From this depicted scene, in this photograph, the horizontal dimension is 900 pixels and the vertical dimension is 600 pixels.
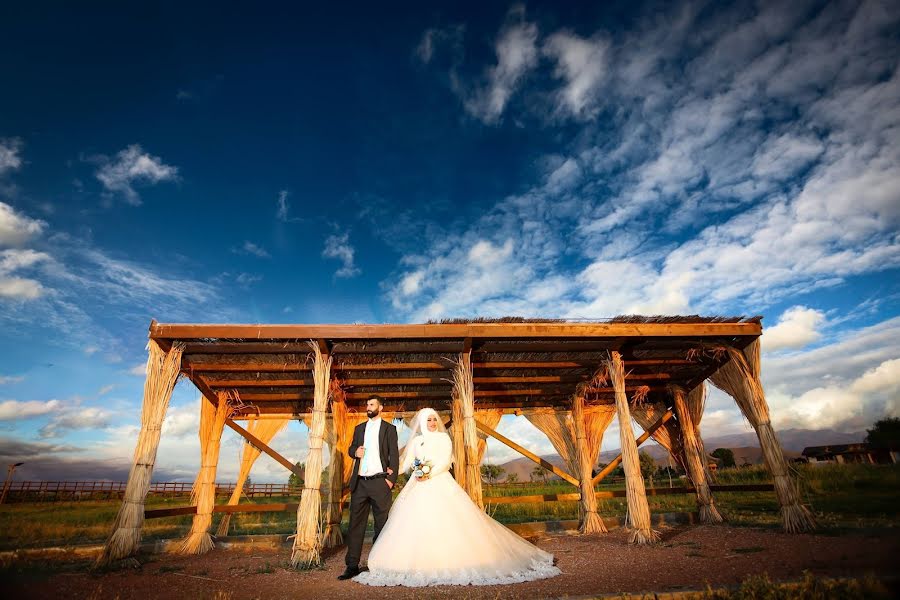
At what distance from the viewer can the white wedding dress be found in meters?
3.34

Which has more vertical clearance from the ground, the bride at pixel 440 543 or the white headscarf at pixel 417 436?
the white headscarf at pixel 417 436

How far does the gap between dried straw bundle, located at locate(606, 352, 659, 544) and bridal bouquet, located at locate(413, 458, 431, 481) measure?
2595 millimetres

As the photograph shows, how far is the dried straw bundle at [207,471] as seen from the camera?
577 centimetres

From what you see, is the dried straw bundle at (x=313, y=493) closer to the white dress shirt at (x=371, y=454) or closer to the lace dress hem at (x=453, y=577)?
the white dress shirt at (x=371, y=454)

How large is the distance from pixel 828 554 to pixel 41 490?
3055 cm

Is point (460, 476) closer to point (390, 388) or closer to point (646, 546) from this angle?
point (390, 388)

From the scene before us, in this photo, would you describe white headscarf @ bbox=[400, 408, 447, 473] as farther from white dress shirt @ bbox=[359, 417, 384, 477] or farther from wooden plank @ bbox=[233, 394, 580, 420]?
wooden plank @ bbox=[233, 394, 580, 420]

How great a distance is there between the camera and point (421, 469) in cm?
406

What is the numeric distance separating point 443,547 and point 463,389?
1.96m

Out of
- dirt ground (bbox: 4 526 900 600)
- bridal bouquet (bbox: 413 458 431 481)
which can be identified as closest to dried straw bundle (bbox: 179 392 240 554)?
dirt ground (bbox: 4 526 900 600)

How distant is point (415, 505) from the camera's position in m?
3.82

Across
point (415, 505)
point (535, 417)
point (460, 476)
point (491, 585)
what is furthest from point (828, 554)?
point (535, 417)

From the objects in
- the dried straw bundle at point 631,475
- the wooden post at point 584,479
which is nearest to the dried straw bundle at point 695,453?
the wooden post at point 584,479

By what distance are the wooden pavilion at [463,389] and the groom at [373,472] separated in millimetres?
686
